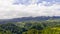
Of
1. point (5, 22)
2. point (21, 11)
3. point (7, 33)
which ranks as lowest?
point (7, 33)

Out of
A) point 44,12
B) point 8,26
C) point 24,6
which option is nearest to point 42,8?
point 44,12

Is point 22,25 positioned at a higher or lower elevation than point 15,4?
lower

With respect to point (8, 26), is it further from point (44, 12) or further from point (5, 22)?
point (44, 12)

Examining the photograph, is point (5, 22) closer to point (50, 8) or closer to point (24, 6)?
point (24, 6)

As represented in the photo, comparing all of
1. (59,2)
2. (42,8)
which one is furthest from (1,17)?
(59,2)

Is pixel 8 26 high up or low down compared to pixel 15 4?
down

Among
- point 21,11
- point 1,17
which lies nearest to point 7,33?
point 1,17
